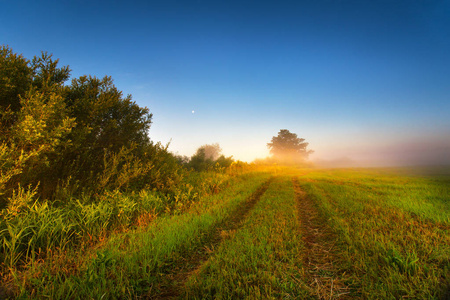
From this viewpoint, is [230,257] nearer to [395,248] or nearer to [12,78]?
[395,248]

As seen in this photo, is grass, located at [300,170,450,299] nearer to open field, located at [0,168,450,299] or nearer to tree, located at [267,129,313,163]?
Answer: open field, located at [0,168,450,299]

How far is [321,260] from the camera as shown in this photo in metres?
2.98

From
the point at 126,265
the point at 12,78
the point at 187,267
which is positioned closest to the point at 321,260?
the point at 187,267

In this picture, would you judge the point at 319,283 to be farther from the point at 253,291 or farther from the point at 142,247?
the point at 142,247

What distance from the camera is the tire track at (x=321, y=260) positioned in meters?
2.24

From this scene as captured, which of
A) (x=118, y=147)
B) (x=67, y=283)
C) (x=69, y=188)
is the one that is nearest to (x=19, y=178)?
(x=69, y=188)

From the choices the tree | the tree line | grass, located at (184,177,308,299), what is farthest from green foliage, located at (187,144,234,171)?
the tree

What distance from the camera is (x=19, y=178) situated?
3980mm

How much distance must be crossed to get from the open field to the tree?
52.9 m

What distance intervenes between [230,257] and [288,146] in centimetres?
5752

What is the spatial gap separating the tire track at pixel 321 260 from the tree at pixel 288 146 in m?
53.4

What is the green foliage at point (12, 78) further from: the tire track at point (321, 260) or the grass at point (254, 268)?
the tire track at point (321, 260)

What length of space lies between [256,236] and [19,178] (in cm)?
593

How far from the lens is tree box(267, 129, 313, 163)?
55.9 m
